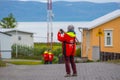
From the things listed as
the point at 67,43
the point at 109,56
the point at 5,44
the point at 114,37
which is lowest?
the point at 109,56

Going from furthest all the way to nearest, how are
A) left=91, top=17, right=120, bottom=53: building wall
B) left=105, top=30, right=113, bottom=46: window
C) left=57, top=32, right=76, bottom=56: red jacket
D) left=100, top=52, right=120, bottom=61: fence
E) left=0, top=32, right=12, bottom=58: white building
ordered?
left=0, top=32, right=12, bottom=58: white building, left=105, top=30, right=113, bottom=46: window, left=91, top=17, right=120, bottom=53: building wall, left=100, top=52, right=120, bottom=61: fence, left=57, top=32, right=76, bottom=56: red jacket

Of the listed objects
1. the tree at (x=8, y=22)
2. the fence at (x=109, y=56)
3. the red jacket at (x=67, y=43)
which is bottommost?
the fence at (x=109, y=56)

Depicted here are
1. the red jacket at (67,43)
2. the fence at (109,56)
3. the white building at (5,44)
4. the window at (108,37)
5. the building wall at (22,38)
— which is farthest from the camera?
the building wall at (22,38)

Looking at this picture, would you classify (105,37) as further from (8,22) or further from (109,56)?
(8,22)

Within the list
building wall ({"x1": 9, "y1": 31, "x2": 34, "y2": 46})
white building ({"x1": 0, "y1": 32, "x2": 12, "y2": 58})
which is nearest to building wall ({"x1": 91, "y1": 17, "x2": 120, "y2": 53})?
white building ({"x1": 0, "y1": 32, "x2": 12, "y2": 58})

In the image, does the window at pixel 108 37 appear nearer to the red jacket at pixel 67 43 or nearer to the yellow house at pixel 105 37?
the yellow house at pixel 105 37

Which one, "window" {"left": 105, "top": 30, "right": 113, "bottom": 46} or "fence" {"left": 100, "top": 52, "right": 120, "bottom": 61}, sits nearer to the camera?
"fence" {"left": 100, "top": 52, "right": 120, "bottom": 61}

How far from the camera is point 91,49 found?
174 ft

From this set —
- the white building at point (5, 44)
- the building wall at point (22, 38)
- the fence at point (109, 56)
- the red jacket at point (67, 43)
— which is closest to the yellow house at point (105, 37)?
the fence at point (109, 56)

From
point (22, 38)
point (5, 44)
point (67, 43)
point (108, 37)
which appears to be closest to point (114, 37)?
point (108, 37)

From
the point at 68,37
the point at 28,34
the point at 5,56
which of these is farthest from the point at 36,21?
the point at 68,37

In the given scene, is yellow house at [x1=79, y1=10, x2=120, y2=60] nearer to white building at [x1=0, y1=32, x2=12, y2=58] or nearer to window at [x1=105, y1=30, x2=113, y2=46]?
window at [x1=105, y1=30, x2=113, y2=46]

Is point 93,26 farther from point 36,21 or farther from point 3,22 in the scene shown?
point 36,21

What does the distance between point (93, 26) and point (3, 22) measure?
39.9 meters
